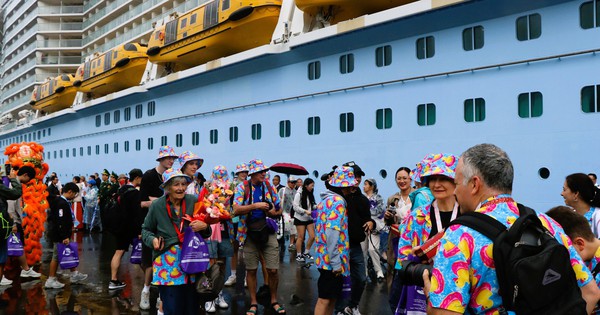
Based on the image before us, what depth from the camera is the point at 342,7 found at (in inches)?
573

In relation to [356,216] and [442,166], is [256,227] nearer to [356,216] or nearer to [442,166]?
[356,216]

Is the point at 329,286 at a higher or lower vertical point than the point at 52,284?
higher

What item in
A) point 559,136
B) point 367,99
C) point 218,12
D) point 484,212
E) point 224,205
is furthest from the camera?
point 218,12

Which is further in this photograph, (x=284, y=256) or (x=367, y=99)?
(x=367, y=99)

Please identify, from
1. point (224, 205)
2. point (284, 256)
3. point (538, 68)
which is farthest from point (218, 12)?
point (224, 205)

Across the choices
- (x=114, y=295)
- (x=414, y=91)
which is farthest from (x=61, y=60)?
(x=114, y=295)

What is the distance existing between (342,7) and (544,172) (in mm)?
7197

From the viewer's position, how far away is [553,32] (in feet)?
33.7

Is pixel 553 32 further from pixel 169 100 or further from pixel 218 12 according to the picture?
pixel 169 100

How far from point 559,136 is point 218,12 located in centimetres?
1173

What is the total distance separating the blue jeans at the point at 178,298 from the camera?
484 cm

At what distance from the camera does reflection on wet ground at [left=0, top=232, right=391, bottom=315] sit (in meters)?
6.96

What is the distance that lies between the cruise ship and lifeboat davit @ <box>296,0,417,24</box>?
0.33m

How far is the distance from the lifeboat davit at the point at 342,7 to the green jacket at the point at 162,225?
10044 mm
